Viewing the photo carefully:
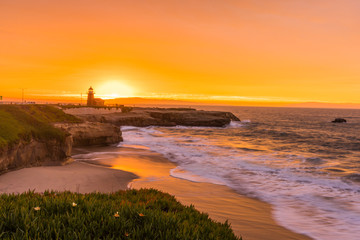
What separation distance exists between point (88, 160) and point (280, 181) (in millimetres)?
12471

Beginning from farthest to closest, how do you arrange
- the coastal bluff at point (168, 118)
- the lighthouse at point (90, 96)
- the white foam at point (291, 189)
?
the lighthouse at point (90, 96) → the coastal bluff at point (168, 118) → the white foam at point (291, 189)

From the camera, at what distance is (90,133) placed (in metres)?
23.9

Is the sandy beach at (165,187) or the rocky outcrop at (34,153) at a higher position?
the rocky outcrop at (34,153)

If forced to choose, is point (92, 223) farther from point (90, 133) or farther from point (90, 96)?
point (90, 96)

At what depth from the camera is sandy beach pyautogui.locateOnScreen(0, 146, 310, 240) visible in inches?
309

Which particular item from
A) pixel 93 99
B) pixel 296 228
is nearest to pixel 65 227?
pixel 296 228

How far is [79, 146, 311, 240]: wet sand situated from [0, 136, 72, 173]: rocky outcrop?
2.49 metres

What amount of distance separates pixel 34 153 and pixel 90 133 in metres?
9.84

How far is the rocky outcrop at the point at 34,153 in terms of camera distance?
1193 centimetres

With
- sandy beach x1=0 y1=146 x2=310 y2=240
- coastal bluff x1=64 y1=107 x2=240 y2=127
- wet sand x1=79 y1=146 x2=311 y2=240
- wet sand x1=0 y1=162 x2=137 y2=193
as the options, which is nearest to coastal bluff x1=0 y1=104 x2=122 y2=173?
sandy beach x1=0 y1=146 x2=310 y2=240

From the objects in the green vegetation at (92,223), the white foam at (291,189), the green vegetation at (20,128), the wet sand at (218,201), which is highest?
the green vegetation at (20,128)

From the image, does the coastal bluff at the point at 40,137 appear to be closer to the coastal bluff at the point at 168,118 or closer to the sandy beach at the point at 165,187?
the sandy beach at the point at 165,187

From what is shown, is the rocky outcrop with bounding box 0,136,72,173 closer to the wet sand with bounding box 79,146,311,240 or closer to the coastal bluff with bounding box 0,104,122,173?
the coastal bluff with bounding box 0,104,122,173

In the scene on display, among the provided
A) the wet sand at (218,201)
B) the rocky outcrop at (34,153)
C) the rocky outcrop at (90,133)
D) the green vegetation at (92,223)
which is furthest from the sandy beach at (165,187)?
the rocky outcrop at (90,133)
